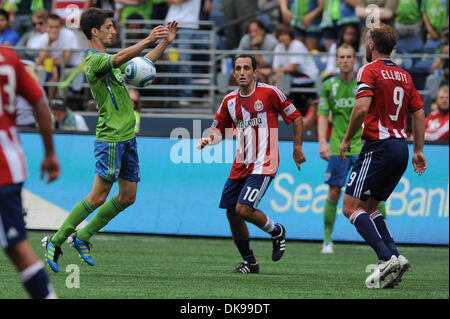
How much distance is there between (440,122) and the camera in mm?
13477

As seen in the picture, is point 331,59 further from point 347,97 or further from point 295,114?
point 295,114

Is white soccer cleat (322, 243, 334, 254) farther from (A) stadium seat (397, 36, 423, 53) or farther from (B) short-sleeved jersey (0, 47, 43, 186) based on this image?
(B) short-sleeved jersey (0, 47, 43, 186)

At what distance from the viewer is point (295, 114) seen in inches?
357

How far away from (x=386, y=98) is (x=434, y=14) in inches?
322

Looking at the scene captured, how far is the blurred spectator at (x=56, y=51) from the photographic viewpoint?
16.4 metres

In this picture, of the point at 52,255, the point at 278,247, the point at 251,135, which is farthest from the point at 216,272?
the point at 52,255

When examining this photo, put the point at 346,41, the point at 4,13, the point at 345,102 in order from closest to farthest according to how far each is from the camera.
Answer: the point at 345,102
the point at 346,41
the point at 4,13

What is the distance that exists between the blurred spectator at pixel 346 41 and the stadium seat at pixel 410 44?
0.84m

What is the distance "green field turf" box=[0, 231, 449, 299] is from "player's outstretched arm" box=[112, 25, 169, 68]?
2000 millimetres

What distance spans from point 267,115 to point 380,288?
6.83ft

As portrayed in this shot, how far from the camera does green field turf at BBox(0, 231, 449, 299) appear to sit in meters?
7.45

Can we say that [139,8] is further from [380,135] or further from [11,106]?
[11,106]

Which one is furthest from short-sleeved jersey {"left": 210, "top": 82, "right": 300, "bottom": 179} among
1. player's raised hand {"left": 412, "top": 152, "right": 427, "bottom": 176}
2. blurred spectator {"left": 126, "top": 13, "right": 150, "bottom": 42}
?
blurred spectator {"left": 126, "top": 13, "right": 150, "bottom": 42}
